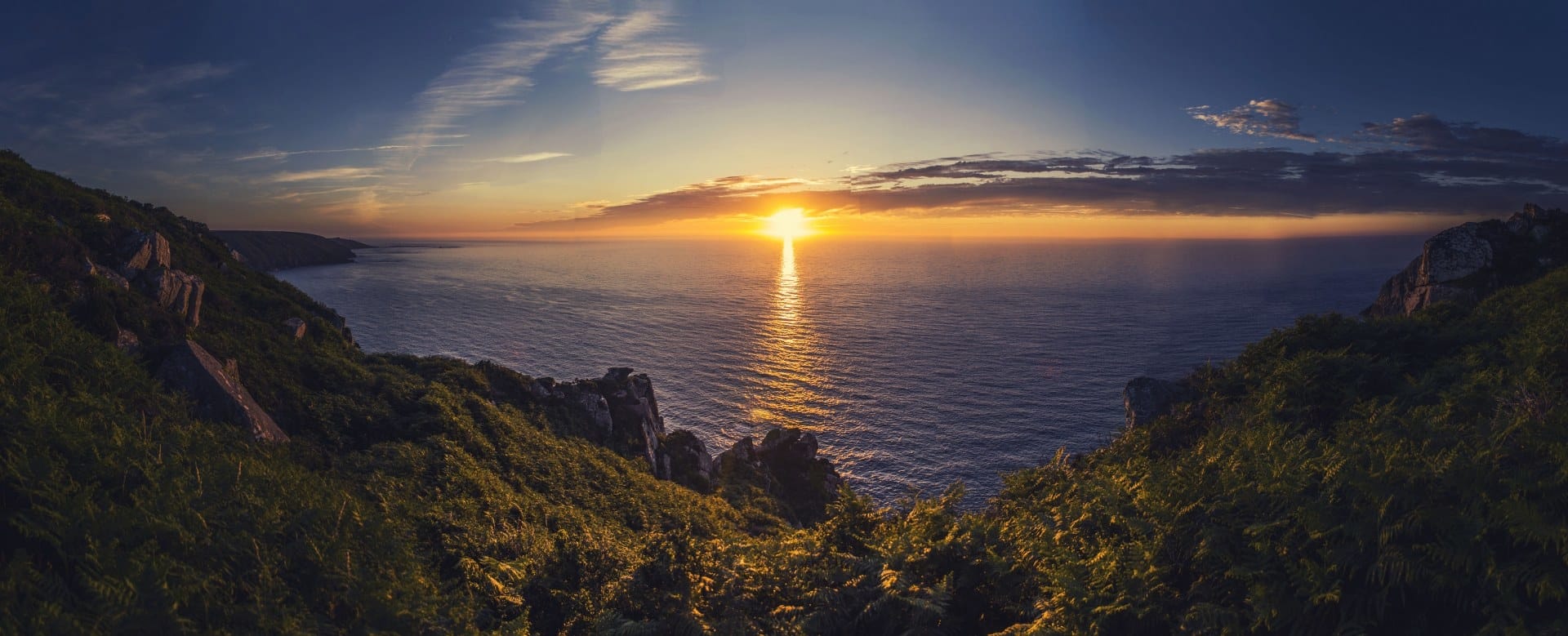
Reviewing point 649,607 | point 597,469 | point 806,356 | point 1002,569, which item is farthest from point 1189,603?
point 806,356

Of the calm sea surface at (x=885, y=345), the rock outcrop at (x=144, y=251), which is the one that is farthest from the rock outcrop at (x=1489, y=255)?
the rock outcrop at (x=144, y=251)

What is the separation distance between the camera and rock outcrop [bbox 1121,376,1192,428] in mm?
25078

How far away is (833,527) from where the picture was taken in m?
13.5

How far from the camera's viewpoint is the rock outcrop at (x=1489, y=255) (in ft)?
107

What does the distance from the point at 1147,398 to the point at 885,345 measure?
68.3 meters

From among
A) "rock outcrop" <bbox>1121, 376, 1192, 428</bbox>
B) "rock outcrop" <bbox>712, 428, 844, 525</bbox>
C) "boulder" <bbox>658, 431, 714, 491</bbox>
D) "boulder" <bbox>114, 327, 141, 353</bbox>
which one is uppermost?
"boulder" <bbox>114, 327, 141, 353</bbox>

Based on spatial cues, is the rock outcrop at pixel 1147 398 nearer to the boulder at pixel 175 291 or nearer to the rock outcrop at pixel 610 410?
the rock outcrop at pixel 610 410

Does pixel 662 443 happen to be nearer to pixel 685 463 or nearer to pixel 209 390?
pixel 685 463

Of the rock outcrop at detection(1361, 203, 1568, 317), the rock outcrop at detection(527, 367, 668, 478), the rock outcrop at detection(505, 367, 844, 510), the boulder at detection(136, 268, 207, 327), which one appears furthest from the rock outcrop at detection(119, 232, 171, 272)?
the rock outcrop at detection(1361, 203, 1568, 317)

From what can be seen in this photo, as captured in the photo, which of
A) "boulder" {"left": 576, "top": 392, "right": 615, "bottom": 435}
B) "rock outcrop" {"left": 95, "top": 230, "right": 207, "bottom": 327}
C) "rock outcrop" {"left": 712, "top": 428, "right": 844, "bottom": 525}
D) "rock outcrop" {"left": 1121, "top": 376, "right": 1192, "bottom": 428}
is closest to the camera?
"rock outcrop" {"left": 95, "top": 230, "right": 207, "bottom": 327}

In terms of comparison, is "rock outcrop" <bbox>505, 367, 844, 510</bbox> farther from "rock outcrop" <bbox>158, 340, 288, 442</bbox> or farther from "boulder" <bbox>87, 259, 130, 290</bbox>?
"rock outcrop" <bbox>158, 340, 288, 442</bbox>

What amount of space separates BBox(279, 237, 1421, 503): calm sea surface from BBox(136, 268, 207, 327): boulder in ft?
131

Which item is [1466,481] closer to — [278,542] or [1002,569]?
[1002,569]

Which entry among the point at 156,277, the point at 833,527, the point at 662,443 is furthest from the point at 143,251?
the point at 662,443
